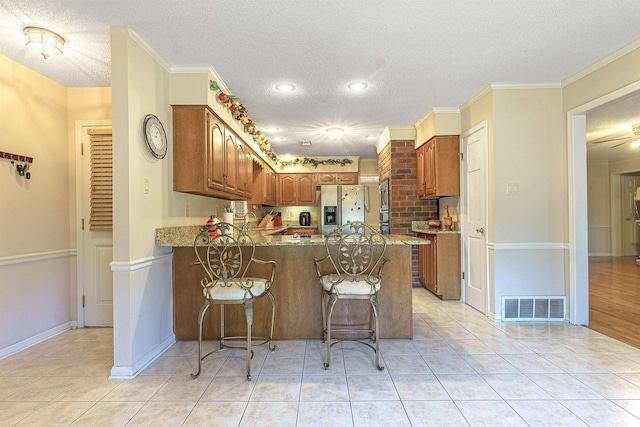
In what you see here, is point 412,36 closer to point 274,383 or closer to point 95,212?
point 274,383

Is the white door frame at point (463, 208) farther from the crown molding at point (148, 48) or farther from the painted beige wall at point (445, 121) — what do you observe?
the crown molding at point (148, 48)

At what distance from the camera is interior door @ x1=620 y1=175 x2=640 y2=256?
301 inches

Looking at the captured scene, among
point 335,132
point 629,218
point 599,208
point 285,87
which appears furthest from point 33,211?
point 629,218

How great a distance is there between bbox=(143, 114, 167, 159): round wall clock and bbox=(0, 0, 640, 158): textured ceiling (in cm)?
59

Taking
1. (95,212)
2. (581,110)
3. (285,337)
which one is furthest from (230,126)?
(581,110)

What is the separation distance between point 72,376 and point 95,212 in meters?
1.54

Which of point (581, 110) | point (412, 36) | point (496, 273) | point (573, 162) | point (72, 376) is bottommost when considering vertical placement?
point (72, 376)

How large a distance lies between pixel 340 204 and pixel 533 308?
12.0 ft

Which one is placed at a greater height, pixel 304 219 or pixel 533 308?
pixel 304 219

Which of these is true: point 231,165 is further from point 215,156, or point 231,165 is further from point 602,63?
point 602,63

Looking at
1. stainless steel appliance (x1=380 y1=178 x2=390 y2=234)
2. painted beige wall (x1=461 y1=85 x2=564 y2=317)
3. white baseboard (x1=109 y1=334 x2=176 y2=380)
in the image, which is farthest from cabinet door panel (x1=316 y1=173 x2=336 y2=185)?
white baseboard (x1=109 y1=334 x2=176 y2=380)

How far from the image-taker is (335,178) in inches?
266

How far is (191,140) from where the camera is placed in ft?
9.09

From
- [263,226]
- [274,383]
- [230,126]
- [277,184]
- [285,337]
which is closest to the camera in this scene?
[274,383]
